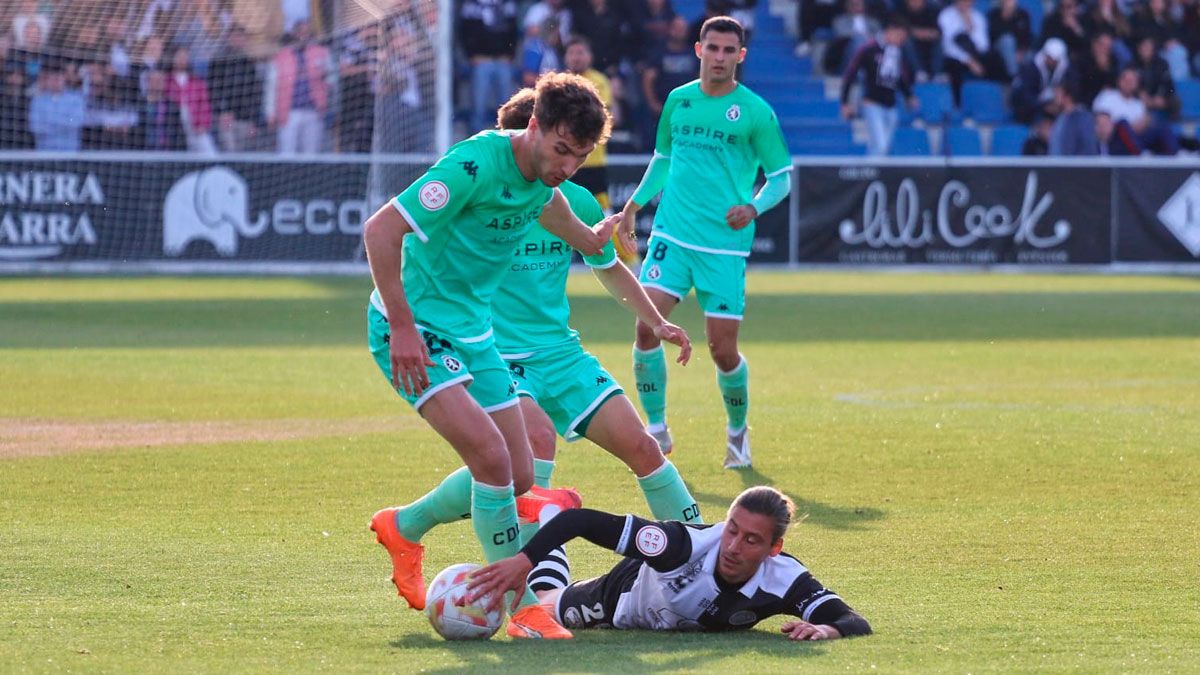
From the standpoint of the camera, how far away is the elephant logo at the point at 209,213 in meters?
23.1

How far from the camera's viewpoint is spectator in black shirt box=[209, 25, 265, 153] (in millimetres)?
23938

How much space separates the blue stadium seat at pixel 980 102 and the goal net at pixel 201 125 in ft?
33.1

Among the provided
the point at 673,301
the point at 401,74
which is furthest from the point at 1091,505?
the point at 401,74

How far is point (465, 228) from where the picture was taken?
6020 mm

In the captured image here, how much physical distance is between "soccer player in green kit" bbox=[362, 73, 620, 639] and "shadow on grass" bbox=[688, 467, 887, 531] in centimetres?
200

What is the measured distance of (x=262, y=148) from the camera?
24.5 m

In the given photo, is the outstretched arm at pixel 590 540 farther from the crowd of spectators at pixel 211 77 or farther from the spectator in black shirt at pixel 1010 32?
the spectator in black shirt at pixel 1010 32

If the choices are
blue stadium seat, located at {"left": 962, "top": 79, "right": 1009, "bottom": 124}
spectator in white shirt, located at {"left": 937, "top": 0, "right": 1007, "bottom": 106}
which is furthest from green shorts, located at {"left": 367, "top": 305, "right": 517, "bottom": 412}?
blue stadium seat, located at {"left": 962, "top": 79, "right": 1009, "bottom": 124}

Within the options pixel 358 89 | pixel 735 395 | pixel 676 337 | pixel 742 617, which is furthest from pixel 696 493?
pixel 358 89

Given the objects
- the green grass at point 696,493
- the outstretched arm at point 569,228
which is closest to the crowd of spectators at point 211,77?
the green grass at point 696,493

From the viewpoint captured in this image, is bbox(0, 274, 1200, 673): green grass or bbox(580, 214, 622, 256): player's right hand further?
bbox(580, 214, 622, 256): player's right hand

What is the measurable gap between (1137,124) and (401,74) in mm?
12056

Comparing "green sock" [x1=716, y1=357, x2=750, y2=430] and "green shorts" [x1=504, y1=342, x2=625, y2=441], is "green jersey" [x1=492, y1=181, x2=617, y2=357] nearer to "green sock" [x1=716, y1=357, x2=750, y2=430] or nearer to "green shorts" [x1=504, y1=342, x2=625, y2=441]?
"green shorts" [x1=504, y1=342, x2=625, y2=441]

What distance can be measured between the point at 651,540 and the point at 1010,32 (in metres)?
24.7
